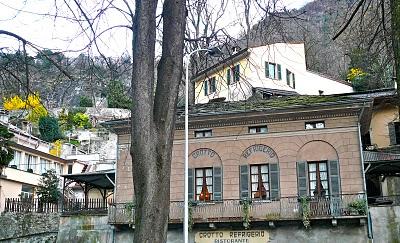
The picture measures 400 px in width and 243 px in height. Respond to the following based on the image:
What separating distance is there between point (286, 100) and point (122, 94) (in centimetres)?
1933

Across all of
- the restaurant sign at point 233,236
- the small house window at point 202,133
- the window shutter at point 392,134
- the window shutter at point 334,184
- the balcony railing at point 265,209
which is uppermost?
the window shutter at point 392,134

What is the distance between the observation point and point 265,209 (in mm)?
25000

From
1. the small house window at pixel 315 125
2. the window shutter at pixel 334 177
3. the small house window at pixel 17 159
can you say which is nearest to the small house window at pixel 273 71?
Result: the small house window at pixel 315 125

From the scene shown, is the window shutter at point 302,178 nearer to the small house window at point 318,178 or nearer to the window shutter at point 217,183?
the small house window at point 318,178

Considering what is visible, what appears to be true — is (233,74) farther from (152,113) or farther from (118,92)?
(152,113)

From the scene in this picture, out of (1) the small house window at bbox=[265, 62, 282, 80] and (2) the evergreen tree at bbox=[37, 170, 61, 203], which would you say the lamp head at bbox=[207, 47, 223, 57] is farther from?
(1) the small house window at bbox=[265, 62, 282, 80]

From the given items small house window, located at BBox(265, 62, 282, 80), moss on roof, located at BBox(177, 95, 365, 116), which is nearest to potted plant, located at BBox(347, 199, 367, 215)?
moss on roof, located at BBox(177, 95, 365, 116)

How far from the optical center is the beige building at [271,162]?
81.5 ft

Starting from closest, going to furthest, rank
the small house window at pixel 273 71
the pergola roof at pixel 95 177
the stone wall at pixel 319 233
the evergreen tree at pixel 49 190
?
the stone wall at pixel 319 233 → the pergola roof at pixel 95 177 → the evergreen tree at pixel 49 190 → the small house window at pixel 273 71

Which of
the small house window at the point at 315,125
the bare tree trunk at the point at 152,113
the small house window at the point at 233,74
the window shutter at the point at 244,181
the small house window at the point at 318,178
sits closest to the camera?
the bare tree trunk at the point at 152,113

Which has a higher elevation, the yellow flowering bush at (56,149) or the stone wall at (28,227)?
the yellow flowering bush at (56,149)

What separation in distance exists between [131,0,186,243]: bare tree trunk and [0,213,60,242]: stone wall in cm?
2525

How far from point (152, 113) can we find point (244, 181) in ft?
67.7

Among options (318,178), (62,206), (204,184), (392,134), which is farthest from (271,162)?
(392,134)
